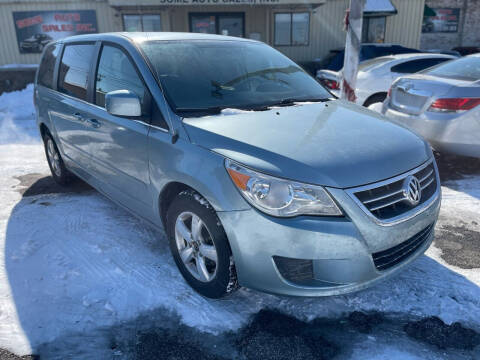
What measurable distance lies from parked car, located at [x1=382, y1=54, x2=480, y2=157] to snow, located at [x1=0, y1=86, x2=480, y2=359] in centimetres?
107

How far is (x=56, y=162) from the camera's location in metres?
4.94

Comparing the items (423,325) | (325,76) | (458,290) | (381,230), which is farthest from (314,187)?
(325,76)

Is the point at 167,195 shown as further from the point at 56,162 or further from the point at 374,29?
the point at 374,29

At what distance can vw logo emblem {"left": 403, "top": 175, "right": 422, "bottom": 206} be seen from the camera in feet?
7.64

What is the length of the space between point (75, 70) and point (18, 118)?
7.27 m

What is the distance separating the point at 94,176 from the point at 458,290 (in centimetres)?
326

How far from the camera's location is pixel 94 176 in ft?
12.5

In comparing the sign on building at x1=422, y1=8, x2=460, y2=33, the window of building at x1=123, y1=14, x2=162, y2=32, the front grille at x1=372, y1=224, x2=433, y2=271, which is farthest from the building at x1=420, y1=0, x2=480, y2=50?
the front grille at x1=372, y1=224, x2=433, y2=271

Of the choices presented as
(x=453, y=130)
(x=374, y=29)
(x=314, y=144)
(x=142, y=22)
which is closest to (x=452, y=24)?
(x=374, y=29)

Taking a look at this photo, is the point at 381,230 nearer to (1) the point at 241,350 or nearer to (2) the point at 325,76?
(1) the point at 241,350

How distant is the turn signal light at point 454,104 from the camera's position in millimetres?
4648

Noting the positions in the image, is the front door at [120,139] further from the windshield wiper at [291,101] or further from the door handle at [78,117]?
the windshield wiper at [291,101]

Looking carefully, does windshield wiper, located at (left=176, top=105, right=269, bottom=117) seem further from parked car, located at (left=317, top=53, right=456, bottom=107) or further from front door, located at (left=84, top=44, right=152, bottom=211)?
parked car, located at (left=317, top=53, right=456, bottom=107)

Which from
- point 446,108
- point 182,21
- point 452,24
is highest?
point 182,21
